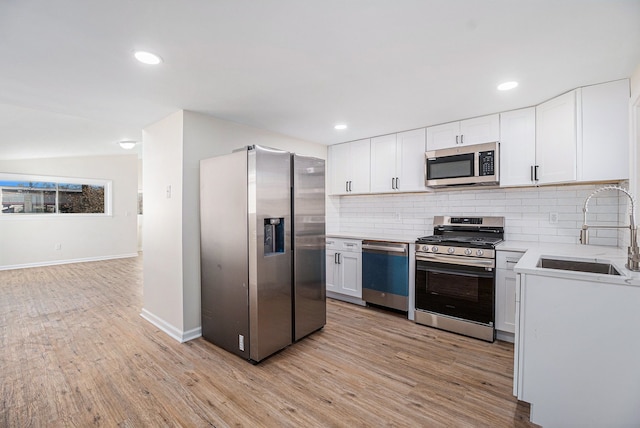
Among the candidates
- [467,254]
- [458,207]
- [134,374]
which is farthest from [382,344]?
[134,374]

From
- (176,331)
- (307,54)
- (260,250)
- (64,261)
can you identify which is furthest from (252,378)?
(64,261)

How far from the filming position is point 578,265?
2143mm

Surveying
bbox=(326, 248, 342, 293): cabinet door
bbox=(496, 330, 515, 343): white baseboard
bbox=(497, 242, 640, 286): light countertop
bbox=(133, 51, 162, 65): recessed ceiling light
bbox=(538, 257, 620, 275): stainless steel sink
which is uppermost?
bbox=(133, 51, 162, 65): recessed ceiling light

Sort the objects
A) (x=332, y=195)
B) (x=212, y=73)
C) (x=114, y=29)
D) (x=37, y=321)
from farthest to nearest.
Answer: (x=332, y=195) → (x=37, y=321) → (x=212, y=73) → (x=114, y=29)

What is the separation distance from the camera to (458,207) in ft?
11.8

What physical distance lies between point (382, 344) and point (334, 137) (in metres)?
2.74

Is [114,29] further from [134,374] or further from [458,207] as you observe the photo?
[458,207]

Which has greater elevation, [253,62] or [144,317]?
[253,62]

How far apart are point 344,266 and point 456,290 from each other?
58.2 inches

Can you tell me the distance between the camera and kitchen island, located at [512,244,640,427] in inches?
58.8

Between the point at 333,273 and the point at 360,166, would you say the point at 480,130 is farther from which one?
the point at 333,273

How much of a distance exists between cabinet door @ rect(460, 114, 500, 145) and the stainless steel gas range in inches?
35.9

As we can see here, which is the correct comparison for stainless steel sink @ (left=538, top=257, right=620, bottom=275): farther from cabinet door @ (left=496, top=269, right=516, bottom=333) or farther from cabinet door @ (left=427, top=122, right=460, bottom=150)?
cabinet door @ (left=427, top=122, right=460, bottom=150)

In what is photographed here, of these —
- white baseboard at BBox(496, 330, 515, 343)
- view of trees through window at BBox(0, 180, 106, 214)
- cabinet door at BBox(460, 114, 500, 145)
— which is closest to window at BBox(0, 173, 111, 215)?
view of trees through window at BBox(0, 180, 106, 214)
